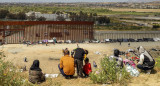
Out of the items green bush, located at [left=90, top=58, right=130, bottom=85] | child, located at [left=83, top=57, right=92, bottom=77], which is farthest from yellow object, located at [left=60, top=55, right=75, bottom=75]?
green bush, located at [left=90, top=58, right=130, bottom=85]

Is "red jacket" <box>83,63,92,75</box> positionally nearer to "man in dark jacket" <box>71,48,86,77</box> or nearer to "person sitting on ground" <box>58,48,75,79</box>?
"man in dark jacket" <box>71,48,86,77</box>

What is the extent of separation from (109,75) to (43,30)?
31.3 meters

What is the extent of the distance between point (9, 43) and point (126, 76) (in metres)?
29.5

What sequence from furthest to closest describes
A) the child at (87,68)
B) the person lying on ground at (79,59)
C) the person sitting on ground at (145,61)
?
the child at (87,68)
the person lying on ground at (79,59)
the person sitting on ground at (145,61)

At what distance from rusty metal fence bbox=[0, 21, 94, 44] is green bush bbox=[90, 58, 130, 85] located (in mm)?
29447

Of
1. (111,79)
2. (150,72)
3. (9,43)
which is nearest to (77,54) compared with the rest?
(111,79)

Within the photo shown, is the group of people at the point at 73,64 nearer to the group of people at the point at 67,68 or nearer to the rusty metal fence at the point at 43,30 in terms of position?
the group of people at the point at 67,68

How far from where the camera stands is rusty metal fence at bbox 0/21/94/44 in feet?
123

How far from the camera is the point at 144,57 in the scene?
985 centimetres

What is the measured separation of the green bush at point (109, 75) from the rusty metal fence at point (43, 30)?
1159 inches

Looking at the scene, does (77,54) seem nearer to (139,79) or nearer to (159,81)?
(139,79)

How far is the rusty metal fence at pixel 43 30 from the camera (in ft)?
123

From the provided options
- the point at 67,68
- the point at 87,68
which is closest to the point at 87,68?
the point at 87,68

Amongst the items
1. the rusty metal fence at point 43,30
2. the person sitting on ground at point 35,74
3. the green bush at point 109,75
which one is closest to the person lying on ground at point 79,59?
the green bush at point 109,75
